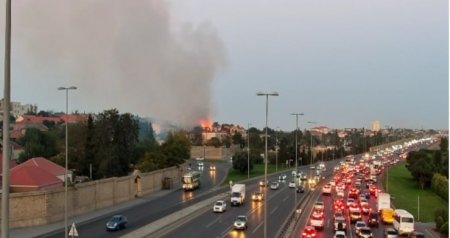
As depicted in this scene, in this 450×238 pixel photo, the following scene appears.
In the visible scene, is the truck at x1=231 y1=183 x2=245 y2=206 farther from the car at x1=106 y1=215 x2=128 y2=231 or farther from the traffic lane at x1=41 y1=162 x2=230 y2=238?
the car at x1=106 y1=215 x2=128 y2=231

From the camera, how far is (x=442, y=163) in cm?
10338

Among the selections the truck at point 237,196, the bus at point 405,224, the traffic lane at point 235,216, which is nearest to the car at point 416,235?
the bus at point 405,224

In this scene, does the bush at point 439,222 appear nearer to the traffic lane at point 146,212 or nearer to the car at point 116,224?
the traffic lane at point 146,212

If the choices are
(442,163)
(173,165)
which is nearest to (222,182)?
(173,165)

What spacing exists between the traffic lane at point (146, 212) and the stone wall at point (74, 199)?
226 cm

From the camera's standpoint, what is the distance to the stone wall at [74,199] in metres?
45.0

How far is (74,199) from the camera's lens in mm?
52906

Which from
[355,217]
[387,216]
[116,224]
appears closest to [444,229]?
[387,216]

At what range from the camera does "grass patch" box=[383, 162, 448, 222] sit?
6372 cm

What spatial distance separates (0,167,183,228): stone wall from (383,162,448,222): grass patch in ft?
108

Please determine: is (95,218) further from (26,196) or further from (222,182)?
(222,182)

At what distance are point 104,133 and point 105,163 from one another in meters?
15.2

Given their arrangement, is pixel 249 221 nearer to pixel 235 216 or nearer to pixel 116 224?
pixel 235 216

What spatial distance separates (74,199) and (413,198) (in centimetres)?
4960
